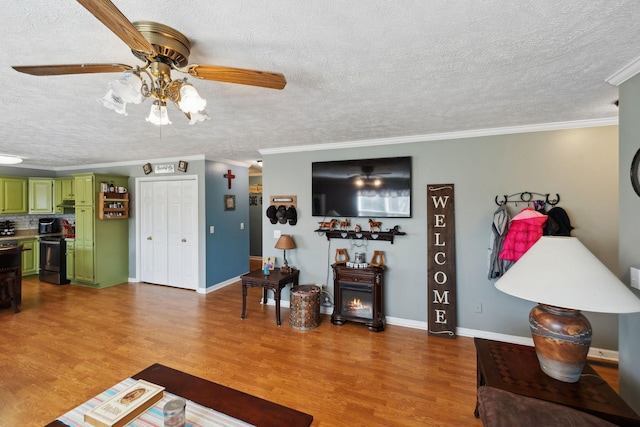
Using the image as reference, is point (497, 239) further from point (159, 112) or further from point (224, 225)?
point (224, 225)

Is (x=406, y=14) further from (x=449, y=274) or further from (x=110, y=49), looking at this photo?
(x=449, y=274)

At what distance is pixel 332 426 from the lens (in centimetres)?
183

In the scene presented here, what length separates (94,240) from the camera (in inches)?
186

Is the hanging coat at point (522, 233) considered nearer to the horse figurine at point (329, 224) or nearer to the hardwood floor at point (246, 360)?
the hardwood floor at point (246, 360)

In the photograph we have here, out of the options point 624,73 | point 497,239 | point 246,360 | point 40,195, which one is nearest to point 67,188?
point 40,195

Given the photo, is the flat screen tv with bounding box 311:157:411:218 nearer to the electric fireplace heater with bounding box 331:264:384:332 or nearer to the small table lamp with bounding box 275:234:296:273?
the small table lamp with bounding box 275:234:296:273

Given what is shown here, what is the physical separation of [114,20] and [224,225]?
4.32m

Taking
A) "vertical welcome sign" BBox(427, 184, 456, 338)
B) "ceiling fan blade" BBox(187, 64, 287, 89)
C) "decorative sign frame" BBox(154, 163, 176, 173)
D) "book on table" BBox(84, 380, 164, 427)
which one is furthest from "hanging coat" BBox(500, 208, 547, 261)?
"decorative sign frame" BBox(154, 163, 176, 173)

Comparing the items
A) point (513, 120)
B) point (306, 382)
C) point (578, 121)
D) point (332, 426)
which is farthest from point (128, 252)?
point (578, 121)

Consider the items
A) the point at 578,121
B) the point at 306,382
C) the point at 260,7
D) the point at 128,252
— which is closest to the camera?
the point at 260,7

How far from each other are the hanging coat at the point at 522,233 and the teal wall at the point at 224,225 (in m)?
4.23

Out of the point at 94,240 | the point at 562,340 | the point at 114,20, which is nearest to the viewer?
the point at 114,20

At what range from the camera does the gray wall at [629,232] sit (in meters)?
1.61

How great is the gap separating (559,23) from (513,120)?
162 cm
